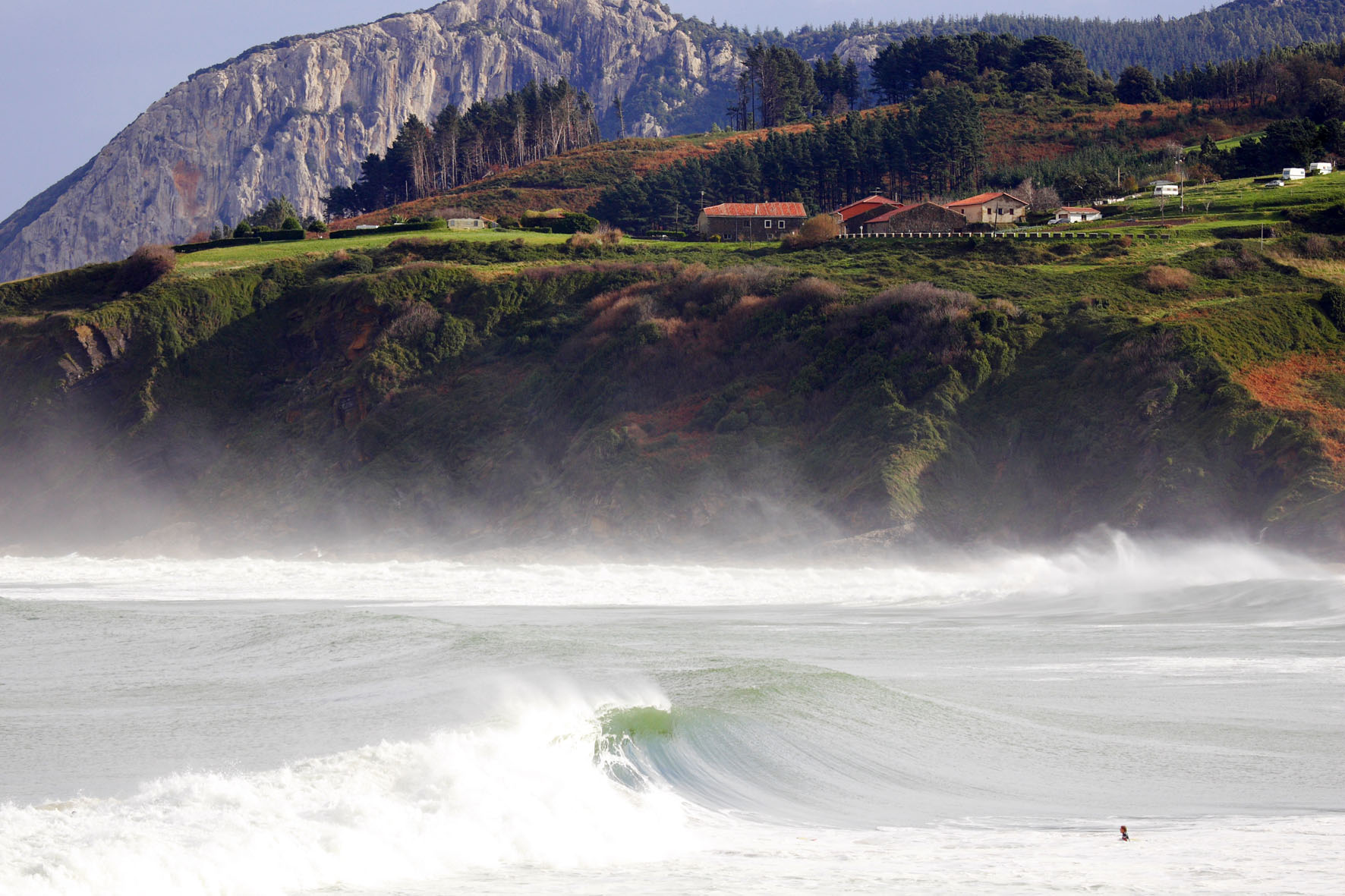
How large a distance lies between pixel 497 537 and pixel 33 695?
30.4 m

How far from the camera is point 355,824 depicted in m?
11.5

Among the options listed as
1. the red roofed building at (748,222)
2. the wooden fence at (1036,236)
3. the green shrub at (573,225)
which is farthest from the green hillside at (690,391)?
the red roofed building at (748,222)

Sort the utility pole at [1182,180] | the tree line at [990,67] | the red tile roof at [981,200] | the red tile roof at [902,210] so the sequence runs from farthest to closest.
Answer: the tree line at [990,67] → the red tile roof at [981,200] → the red tile roof at [902,210] → the utility pole at [1182,180]

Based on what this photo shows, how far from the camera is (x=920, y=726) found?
1650cm

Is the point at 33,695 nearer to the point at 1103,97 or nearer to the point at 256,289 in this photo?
the point at 256,289

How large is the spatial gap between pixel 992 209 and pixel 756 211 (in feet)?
56.6

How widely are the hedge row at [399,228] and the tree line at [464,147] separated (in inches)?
1918

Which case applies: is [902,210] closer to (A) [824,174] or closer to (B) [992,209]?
(B) [992,209]

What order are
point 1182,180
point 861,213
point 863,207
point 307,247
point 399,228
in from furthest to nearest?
1. point 863,207
2. point 861,213
3. point 399,228
4. point 1182,180
5. point 307,247

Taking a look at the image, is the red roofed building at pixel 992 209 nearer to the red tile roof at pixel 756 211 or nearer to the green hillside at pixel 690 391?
the green hillside at pixel 690 391

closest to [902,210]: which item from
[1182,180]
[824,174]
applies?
[1182,180]

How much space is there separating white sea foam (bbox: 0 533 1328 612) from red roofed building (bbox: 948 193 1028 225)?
1709 inches

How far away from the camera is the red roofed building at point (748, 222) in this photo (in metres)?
85.7

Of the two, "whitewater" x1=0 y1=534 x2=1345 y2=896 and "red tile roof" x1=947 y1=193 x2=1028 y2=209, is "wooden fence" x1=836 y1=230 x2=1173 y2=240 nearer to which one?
"red tile roof" x1=947 y1=193 x2=1028 y2=209
